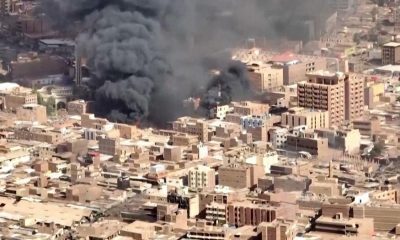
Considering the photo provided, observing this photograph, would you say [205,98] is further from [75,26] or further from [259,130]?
[75,26]

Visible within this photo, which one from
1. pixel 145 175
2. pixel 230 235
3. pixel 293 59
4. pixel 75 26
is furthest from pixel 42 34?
pixel 230 235

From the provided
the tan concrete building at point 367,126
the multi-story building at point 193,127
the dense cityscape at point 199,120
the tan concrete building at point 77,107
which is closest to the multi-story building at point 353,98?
the dense cityscape at point 199,120

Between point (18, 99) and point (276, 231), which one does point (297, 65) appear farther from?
point (276, 231)

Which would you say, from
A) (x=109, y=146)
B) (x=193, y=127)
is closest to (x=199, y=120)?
(x=193, y=127)

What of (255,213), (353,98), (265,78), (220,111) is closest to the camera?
(255,213)

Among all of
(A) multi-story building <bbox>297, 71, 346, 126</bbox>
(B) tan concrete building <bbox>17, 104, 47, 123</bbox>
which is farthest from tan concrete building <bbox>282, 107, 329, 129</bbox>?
(B) tan concrete building <bbox>17, 104, 47, 123</bbox>

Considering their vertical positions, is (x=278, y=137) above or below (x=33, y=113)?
below

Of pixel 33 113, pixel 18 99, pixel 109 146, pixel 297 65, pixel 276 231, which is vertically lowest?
pixel 276 231

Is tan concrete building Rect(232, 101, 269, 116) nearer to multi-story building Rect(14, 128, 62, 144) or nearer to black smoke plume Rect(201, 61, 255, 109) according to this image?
black smoke plume Rect(201, 61, 255, 109)
